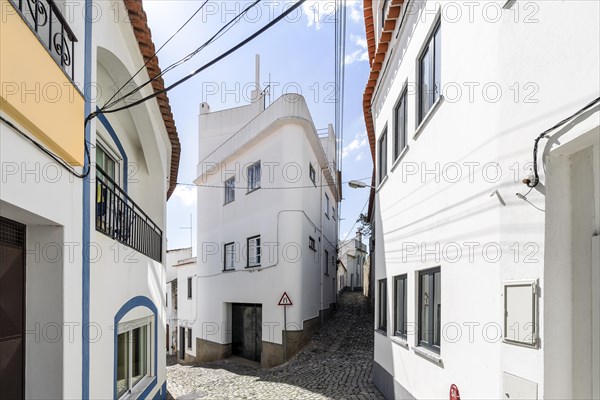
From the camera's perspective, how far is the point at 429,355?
4.96 m

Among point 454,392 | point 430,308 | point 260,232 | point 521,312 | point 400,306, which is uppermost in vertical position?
point 260,232

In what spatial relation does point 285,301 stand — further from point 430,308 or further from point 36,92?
point 36,92

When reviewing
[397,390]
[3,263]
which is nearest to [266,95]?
[397,390]

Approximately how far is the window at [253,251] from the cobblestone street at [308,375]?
3.33 meters

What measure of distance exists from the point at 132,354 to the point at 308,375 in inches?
202

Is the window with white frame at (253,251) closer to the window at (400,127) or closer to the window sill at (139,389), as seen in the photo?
the window sill at (139,389)

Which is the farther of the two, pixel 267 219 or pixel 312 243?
pixel 312 243

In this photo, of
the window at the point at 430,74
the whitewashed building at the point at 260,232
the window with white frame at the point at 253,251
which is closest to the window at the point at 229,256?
the whitewashed building at the point at 260,232

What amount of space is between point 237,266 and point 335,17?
9242 mm

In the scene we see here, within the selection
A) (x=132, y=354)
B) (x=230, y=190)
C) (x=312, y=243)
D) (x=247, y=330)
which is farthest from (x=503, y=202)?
(x=230, y=190)

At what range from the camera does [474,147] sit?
3.92m

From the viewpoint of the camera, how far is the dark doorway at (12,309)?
2967 mm

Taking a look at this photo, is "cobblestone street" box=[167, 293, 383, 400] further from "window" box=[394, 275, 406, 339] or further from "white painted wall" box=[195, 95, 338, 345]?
"window" box=[394, 275, 406, 339]

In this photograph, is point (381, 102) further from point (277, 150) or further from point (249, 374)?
point (249, 374)
